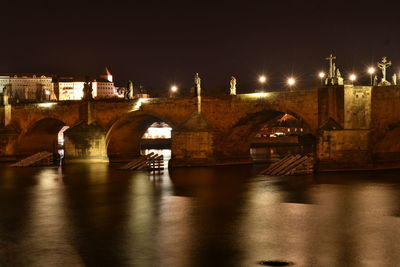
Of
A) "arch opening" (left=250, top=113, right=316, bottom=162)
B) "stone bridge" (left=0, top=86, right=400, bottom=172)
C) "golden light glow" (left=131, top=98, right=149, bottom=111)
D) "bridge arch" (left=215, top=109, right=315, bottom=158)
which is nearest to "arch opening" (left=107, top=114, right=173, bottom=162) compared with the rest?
"stone bridge" (left=0, top=86, right=400, bottom=172)

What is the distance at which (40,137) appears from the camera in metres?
54.4

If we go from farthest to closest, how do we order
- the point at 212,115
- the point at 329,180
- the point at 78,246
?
1. the point at 212,115
2. the point at 329,180
3. the point at 78,246

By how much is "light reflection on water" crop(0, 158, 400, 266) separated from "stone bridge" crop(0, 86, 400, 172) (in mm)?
3511

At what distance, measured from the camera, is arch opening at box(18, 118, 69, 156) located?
52156 millimetres

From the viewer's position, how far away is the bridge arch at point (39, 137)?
52094 millimetres

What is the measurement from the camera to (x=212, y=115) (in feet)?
131

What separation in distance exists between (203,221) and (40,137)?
132ft

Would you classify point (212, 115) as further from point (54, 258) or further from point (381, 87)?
point (54, 258)

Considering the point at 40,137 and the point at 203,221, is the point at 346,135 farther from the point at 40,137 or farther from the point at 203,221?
the point at 40,137

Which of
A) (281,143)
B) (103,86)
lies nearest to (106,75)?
(103,86)

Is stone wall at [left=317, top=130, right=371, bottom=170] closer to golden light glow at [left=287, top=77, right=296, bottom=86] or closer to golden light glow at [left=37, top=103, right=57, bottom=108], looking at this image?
golden light glow at [left=287, top=77, right=296, bottom=86]

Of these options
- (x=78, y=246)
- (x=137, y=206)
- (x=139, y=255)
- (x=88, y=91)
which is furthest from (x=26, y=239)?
(x=88, y=91)

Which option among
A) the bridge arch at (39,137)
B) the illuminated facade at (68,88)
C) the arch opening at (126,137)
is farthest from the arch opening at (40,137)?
the illuminated facade at (68,88)

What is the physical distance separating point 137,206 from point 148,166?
15.9 m
